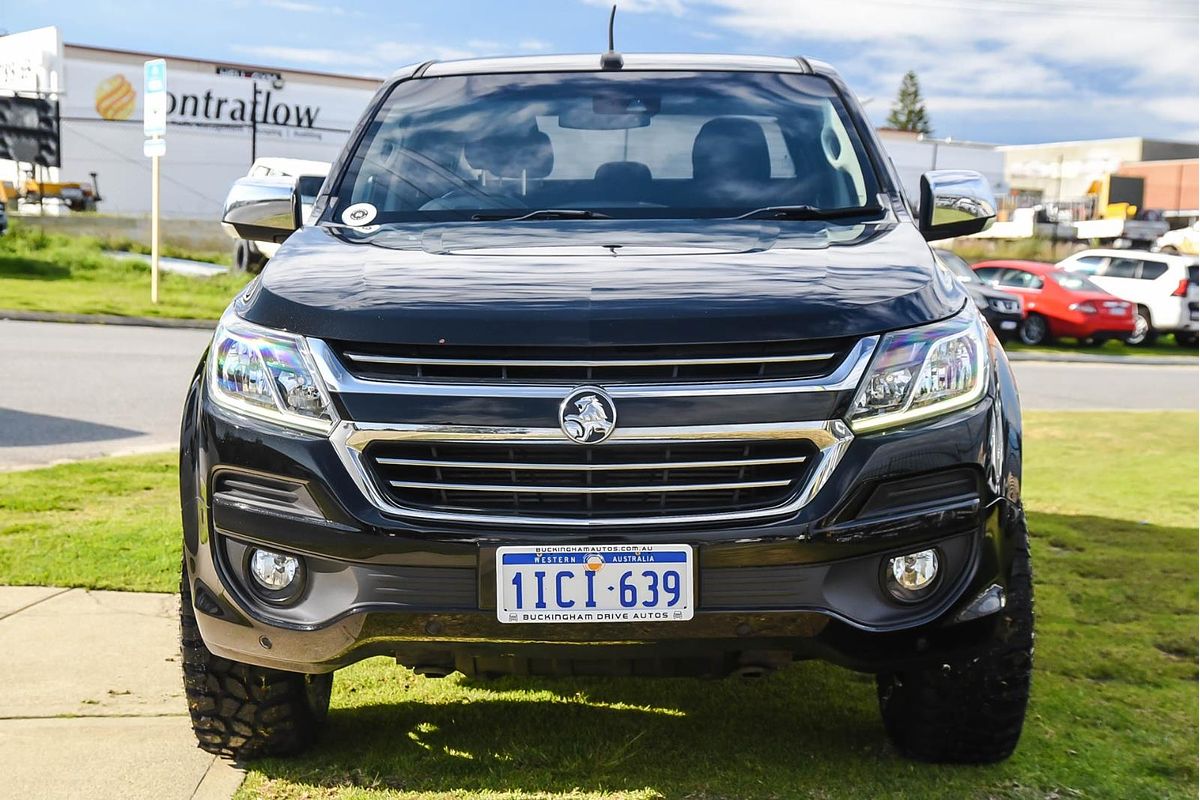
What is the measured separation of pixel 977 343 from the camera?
2762mm

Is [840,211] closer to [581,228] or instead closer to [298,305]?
[581,228]

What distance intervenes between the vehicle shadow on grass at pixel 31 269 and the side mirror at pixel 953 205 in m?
20.2

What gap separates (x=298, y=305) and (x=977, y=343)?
4.58 feet

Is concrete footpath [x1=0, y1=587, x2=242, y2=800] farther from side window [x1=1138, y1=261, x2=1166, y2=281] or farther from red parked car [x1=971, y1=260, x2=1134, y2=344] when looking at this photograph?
side window [x1=1138, y1=261, x2=1166, y2=281]

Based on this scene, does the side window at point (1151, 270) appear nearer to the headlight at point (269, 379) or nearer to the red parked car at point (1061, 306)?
the red parked car at point (1061, 306)

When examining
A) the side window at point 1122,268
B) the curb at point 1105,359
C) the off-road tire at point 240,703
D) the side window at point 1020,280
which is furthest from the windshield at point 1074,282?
the off-road tire at point 240,703

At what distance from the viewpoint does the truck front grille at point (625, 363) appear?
2.52m

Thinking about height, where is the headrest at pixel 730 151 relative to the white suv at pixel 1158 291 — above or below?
above

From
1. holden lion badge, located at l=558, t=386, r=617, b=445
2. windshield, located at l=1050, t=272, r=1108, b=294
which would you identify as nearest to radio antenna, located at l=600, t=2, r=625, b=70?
holden lion badge, located at l=558, t=386, r=617, b=445

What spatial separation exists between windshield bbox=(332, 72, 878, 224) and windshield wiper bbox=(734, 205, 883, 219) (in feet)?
0.17

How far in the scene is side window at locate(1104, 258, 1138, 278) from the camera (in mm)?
25078

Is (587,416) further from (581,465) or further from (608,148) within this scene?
(608,148)

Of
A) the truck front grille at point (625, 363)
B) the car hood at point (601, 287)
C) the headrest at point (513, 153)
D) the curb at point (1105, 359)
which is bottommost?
the curb at point (1105, 359)

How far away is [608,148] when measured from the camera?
3828 mm
